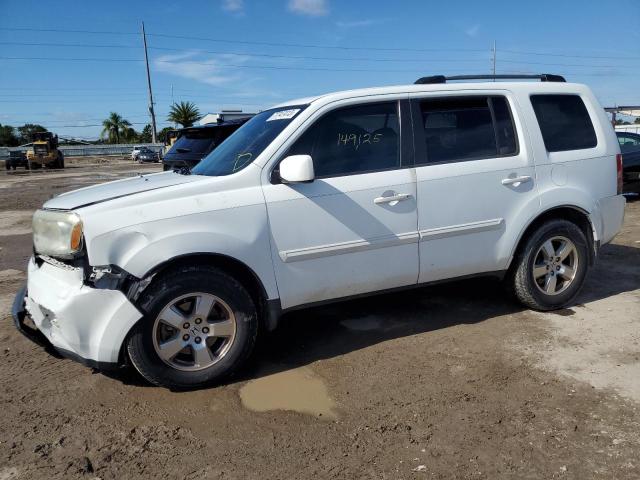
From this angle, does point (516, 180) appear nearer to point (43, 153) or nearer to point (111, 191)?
point (111, 191)

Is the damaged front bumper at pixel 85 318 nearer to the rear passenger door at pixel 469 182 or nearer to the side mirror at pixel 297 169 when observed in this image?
the side mirror at pixel 297 169

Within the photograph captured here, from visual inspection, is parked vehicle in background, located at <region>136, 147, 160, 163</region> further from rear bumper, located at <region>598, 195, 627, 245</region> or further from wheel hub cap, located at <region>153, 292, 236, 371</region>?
wheel hub cap, located at <region>153, 292, 236, 371</region>

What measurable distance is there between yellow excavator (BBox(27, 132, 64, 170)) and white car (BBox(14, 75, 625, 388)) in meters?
37.1

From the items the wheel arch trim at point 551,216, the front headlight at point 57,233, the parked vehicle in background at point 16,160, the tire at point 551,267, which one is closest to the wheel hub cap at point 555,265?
the tire at point 551,267

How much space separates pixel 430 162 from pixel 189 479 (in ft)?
8.88

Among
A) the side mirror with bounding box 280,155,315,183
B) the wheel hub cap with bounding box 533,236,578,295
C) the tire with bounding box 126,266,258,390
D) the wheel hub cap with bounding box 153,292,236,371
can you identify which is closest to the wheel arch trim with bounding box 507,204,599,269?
the wheel hub cap with bounding box 533,236,578,295

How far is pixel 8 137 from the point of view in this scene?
242ft

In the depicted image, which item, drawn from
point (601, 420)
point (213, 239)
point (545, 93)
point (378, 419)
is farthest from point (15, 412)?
point (545, 93)

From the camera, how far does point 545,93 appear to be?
14.8ft

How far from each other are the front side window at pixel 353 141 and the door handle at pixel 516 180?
94 centimetres

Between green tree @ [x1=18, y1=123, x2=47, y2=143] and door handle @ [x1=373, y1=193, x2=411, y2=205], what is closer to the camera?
door handle @ [x1=373, y1=193, x2=411, y2=205]

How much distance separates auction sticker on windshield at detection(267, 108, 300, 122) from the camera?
12.6ft

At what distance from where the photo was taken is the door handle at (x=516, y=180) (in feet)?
13.6

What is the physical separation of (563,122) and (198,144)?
Answer: 613 cm
